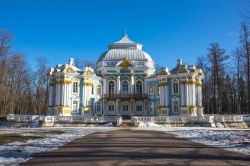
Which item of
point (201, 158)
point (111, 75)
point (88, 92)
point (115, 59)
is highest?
point (115, 59)

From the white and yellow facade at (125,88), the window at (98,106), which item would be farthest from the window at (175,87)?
the window at (98,106)

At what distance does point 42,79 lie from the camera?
144ft

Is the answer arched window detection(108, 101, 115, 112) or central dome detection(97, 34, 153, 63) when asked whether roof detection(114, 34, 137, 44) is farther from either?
arched window detection(108, 101, 115, 112)

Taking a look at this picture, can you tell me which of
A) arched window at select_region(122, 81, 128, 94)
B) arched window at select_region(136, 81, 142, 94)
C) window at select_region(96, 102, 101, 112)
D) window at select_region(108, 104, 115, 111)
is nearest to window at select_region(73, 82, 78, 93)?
window at select_region(96, 102, 101, 112)

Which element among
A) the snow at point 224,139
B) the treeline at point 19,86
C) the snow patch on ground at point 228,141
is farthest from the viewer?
the treeline at point 19,86

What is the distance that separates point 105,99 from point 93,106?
200 centimetres

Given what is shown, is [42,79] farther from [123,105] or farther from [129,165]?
[129,165]

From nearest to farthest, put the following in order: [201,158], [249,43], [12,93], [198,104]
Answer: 1. [201,158]
2. [249,43]
3. [198,104]
4. [12,93]

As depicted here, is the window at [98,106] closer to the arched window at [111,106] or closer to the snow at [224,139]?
the arched window at [111,106]

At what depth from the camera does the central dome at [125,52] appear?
39.7 meters

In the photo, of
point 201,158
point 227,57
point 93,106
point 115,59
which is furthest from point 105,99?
point 201,158

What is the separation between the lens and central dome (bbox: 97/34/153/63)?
130ft

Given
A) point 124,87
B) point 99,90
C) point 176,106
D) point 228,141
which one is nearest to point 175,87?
point 176,106

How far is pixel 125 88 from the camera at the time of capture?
3881 cm
